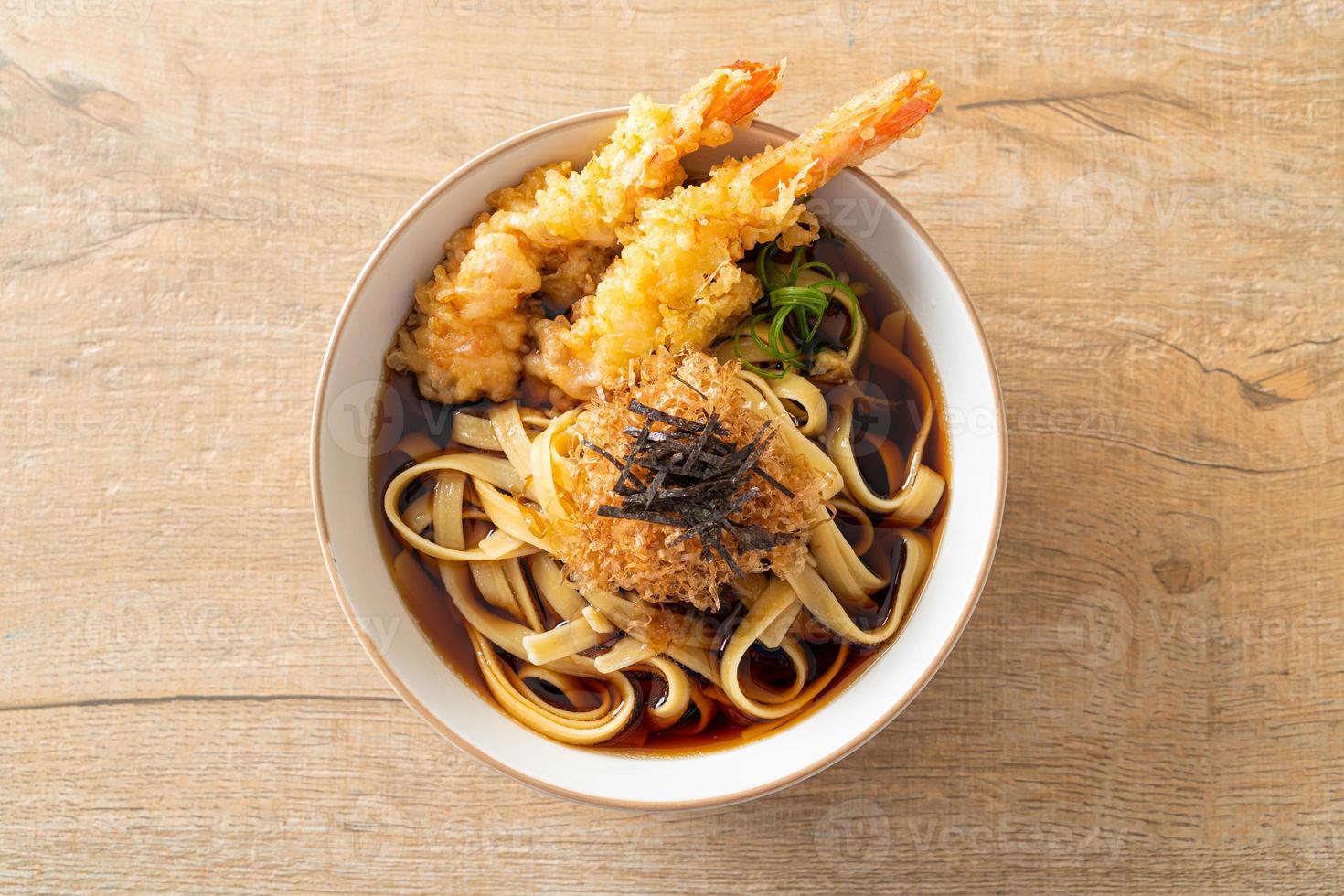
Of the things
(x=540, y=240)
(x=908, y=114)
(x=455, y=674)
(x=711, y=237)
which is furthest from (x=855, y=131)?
(x=455, y=674)

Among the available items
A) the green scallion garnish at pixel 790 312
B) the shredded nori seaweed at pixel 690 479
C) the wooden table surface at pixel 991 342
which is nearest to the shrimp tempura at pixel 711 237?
the green scallion garnish at pixel 790 312

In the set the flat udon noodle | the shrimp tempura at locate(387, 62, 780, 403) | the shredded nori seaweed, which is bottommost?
the flat udon noodle

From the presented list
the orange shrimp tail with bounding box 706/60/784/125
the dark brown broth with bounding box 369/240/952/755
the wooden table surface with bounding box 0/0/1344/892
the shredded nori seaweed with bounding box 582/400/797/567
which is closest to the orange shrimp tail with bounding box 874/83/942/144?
the orange shrimp tail with bounding box 706/60/784/125

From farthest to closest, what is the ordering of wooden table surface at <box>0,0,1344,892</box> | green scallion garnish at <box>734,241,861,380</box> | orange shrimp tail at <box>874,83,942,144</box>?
wooden table surface at <box>0,0,1344,892</box>
green scallion garnish at <box>734,241,861,380</box>
orange shrimp tail at <box>874,83,942,144</box>

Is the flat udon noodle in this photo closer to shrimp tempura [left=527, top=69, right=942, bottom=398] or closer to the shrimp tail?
shrimp tempura [left=527, top=69, right=942, bottom=398]

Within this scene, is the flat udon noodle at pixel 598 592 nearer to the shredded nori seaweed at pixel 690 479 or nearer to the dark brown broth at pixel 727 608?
the dark brown broth at pixel 727 608

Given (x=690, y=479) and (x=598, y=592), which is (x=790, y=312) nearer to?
(x=690, y=479)

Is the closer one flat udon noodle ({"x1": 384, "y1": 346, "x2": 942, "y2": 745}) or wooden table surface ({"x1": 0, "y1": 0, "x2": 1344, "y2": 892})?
flat udon noodle ({"x1": 384, "y1": 346, "x2": 942, "y2": 745})

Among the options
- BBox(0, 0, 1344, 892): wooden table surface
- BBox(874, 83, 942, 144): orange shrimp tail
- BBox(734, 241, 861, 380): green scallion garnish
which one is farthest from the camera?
BBox(0, 0, 1344, 892): wooden table surface

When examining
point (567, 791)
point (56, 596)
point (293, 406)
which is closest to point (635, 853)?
point (567, 791)
